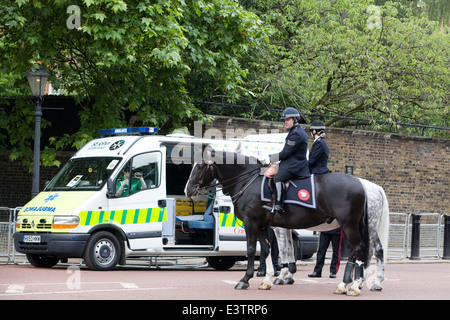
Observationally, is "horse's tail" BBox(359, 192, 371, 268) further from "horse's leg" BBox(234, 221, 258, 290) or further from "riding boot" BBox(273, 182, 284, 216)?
"horse's leg" BBox(234, 221, 258, 290)

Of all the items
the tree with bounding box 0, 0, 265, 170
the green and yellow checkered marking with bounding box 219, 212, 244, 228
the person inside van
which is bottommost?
the green and yellow checkered marking with bounding box 219, 212, 244, 228

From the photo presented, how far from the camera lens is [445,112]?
28.7 metres

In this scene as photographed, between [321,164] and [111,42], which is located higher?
[111,42]

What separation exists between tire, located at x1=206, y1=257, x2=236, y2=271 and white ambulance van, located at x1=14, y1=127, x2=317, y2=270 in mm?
→ 346

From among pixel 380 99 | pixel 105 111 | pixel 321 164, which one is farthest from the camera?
pixel 380 99

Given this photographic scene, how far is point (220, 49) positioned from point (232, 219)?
551 centimetres

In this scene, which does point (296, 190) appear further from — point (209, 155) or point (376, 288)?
point (376, 288)

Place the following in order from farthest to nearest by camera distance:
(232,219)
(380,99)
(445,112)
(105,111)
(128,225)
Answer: (445,112)
(380,99)
(105,111)
(232,219)
(128,225)

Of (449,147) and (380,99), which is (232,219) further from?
(449,147)

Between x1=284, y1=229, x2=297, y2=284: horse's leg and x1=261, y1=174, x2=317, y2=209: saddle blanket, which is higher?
x1=261, y1=174, x2=317, y2=209: saddle blanket

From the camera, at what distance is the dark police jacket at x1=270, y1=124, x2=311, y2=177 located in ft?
42.0

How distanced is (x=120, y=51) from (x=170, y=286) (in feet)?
24.5

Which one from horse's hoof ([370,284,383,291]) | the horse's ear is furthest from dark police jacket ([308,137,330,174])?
horse's hoof ([370,284,383,291])
